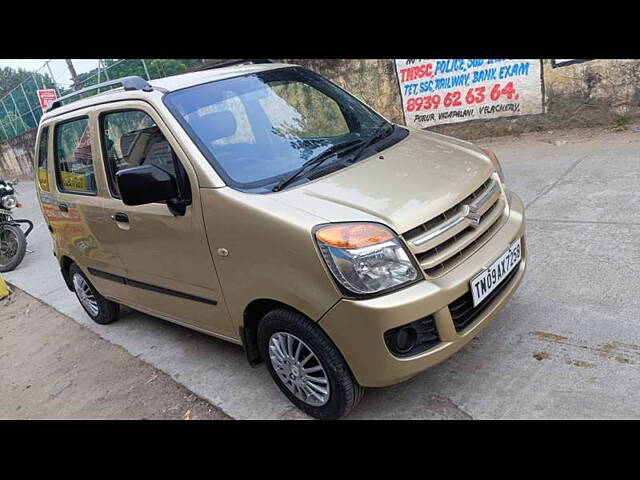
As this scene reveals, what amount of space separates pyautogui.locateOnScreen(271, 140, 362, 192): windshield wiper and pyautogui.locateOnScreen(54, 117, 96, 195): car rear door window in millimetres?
1775

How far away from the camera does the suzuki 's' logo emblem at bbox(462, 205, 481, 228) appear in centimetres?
259

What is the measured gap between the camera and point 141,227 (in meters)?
3.25

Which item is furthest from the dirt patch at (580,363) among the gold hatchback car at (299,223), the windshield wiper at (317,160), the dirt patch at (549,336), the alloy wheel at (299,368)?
the windshield wiper at (317,160)

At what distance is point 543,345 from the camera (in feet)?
9.78

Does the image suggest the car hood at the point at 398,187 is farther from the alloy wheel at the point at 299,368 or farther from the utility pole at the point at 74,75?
the utility pole at the point at 74,75

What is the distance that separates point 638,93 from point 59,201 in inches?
274

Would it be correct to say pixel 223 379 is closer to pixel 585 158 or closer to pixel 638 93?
pixel 585 158

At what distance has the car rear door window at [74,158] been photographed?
12.3 feet

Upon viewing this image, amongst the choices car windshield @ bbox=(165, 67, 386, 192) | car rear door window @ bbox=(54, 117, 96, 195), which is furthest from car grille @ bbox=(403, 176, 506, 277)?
car rear door window @ bbox=(54, 117, 96, 195)

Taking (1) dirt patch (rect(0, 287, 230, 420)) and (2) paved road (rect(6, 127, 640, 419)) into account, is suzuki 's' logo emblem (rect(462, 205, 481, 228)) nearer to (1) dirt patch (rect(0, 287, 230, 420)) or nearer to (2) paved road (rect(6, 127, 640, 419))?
(2) paved road (rect(6, 127, 640, 419))

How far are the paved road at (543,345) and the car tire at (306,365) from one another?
194 millimetres

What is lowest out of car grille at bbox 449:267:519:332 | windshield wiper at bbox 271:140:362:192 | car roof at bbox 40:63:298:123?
car grille at bbox 449:267:519:332

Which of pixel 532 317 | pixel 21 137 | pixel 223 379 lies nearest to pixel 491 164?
pixel 532 317

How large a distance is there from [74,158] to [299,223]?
8.29 ft
